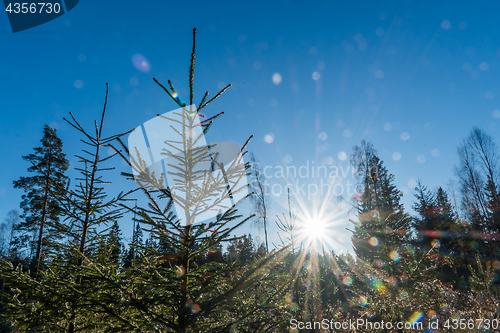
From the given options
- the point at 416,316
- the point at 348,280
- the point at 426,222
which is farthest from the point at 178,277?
the point at 426,222

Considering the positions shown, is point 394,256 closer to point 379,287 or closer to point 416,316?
point 379,287

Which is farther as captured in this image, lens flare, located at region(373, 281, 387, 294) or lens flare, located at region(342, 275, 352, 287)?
lens flare, located at region(342, 275, 352, 287)

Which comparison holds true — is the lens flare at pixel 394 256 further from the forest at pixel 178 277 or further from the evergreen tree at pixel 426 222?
the evergreen tree at pixel 426 222

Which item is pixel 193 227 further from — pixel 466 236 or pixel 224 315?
pixel 466 236

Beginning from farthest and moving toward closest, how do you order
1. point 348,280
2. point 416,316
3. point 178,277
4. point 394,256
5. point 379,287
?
point 348,280 < point 379,287 < point 394,256 < point 416,316 < point 178,277

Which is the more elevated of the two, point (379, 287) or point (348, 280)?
point (379, 287)

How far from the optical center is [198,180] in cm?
304

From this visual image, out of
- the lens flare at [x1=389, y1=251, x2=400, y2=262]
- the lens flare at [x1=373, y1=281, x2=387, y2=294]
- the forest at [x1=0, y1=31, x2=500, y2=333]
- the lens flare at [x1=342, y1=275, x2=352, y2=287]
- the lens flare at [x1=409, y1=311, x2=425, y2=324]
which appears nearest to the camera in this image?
the forest at [x1=0, y1=31, x2=500, y2=333]

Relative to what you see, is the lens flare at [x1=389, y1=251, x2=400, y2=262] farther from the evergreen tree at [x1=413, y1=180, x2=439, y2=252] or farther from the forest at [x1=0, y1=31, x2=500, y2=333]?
the evergreen tree at [x1=413, y1=180, x2=439, y2=252]

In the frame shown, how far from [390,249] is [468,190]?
23796 millimetres

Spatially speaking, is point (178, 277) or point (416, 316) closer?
point (178, 277)

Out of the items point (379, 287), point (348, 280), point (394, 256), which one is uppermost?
point (394, 256)

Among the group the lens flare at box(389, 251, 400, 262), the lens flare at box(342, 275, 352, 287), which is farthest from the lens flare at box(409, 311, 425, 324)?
the lens flare at box(342, 275, 352, 287)

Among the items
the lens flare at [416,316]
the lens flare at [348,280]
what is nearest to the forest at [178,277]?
the lens flare at [416,316]
